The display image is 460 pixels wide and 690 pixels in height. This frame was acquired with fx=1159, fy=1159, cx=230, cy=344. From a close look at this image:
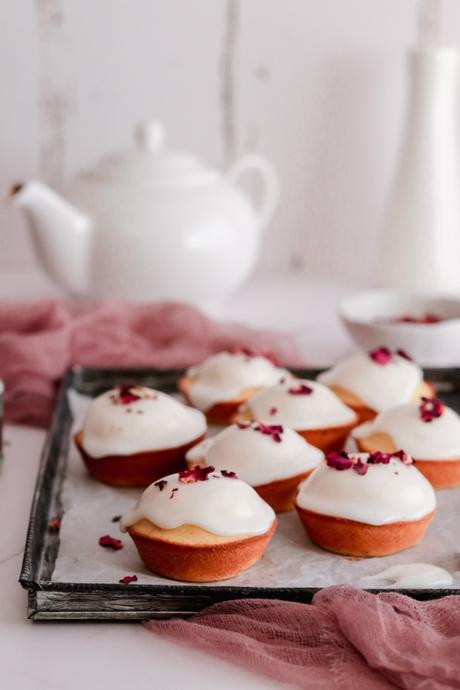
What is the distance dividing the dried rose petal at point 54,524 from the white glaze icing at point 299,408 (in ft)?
0.95

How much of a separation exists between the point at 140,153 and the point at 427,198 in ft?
1.71

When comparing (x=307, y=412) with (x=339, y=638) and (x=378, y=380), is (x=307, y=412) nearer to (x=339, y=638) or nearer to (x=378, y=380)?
(x=378, y=380)

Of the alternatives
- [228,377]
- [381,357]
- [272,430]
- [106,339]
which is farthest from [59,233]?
[272,430]

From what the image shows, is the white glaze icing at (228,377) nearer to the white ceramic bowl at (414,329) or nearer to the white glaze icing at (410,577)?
the white ceramic bowl at (414,329)

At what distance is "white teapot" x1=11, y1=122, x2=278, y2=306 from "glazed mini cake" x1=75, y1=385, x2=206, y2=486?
0.66 m

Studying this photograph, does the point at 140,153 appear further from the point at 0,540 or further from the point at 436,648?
the point at 436,648

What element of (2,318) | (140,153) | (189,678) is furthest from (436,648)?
(140,153)

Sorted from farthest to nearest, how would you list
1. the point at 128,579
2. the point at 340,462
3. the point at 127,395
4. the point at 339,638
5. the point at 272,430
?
the point at 127,395, the point at 272,430, the point at 340,462, the point at 128,579, the point at 339,638

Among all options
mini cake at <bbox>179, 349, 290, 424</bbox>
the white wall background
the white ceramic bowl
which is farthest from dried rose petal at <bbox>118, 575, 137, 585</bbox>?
the white wall background

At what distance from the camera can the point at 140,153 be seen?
202 centimetres

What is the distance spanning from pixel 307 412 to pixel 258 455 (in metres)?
0.16

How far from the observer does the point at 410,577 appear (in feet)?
3.49

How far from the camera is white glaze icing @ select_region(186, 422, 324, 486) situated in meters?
1.20

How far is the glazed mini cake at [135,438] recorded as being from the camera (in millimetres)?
1282
